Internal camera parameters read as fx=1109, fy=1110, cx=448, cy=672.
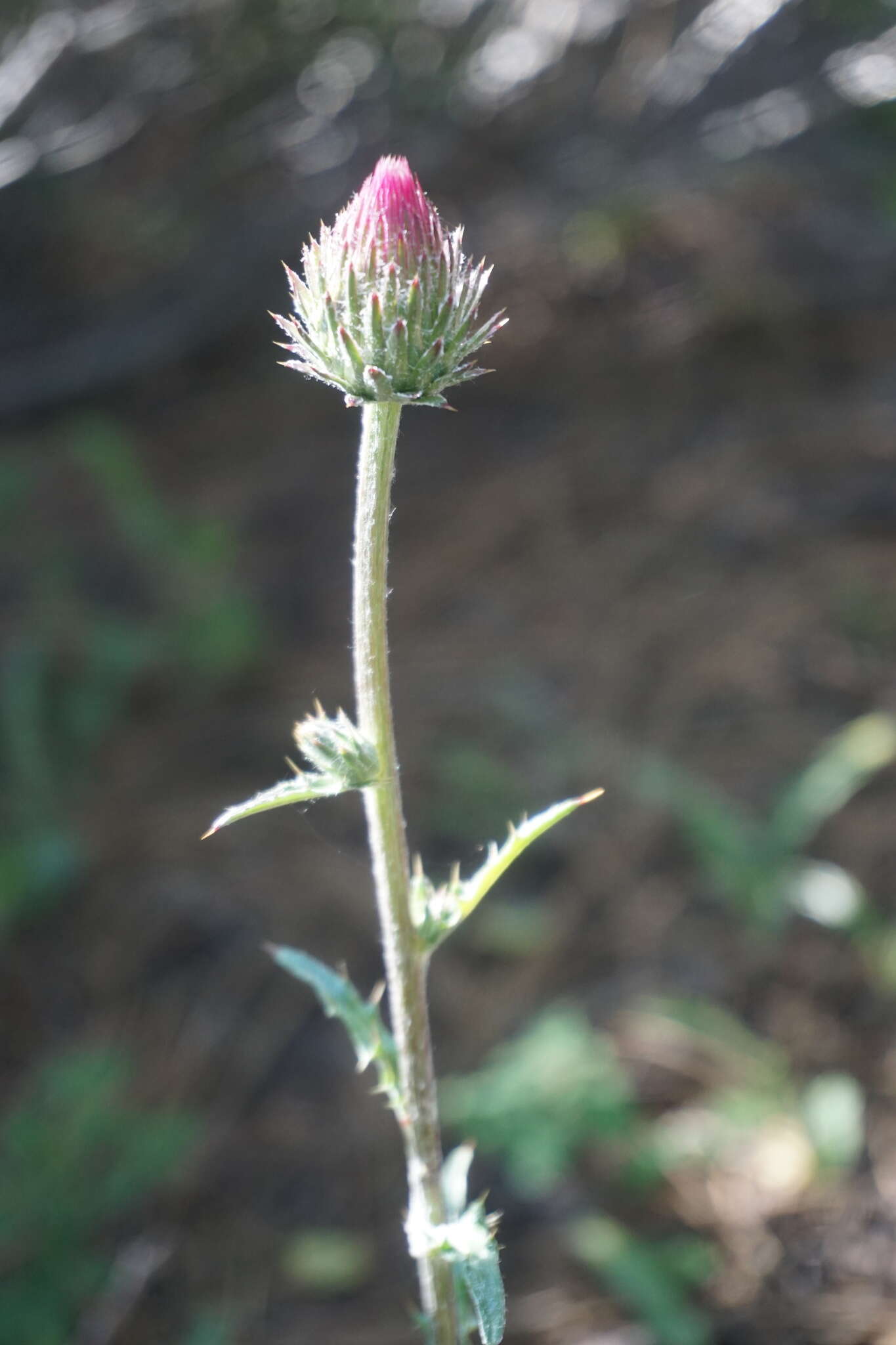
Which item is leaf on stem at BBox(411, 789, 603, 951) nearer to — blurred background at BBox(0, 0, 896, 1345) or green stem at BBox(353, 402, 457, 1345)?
green stem at BBox(353, 402, 457, 1345)

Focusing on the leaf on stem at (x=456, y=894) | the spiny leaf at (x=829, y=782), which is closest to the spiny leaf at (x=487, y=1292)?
the leaf on stem at (x=456, y=894)

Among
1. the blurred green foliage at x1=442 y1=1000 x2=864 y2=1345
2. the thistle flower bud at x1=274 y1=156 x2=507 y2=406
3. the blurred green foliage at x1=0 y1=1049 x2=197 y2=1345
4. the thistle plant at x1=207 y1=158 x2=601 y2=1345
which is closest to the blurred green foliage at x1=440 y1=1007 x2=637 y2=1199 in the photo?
the blurred green foliage at x1=442 y1=1000 x2=864 y2=1345

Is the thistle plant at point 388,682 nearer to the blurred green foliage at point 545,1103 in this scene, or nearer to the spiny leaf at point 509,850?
the spiny leaf at point 509,850

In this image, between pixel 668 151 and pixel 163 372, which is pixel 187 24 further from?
pixel 668 151

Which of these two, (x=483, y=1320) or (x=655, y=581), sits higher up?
(x=655, y=581)

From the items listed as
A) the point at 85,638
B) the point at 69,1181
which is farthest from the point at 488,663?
the point at 69,1181

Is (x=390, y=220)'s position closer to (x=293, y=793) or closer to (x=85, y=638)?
(x=293, y=793)

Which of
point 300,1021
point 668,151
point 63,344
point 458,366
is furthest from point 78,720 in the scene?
point 668,151
